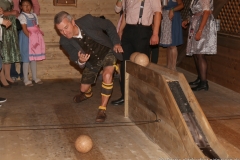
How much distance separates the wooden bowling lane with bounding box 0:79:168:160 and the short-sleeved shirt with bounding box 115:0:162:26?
1.28m

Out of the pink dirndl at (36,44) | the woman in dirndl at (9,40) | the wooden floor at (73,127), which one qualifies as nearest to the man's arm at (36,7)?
the pink dirndl at (36,44)

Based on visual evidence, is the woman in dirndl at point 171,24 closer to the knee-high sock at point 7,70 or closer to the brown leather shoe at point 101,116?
the brown leather shoe at point 101,116

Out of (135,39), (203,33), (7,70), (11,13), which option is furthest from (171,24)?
(7,70)

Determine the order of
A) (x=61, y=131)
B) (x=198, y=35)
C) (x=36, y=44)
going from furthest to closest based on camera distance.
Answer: (x=36, y=44) < (x=198, y=35) < (x=61, y=131)

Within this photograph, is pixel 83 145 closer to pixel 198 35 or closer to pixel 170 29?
pixel 198 35

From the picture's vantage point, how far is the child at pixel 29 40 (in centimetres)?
662

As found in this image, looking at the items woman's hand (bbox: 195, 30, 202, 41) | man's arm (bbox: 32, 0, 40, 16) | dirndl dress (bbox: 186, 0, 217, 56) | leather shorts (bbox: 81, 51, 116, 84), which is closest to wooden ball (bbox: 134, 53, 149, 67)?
leather shorts (bbox: 81, 51, 116, 84)

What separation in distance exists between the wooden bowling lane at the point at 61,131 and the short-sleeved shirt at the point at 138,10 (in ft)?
4.21

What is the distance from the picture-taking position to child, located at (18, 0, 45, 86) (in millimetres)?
6625

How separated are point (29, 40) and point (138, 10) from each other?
2567 mm

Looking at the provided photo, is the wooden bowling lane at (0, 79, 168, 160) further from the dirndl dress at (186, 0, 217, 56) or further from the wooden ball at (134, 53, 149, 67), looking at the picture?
the dirndl dress at (186, 0, 217, 56)

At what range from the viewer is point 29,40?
→ 6848mm

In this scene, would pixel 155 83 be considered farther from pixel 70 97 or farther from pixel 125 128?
pixel 70 97

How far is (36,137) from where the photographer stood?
4141 millimetres
